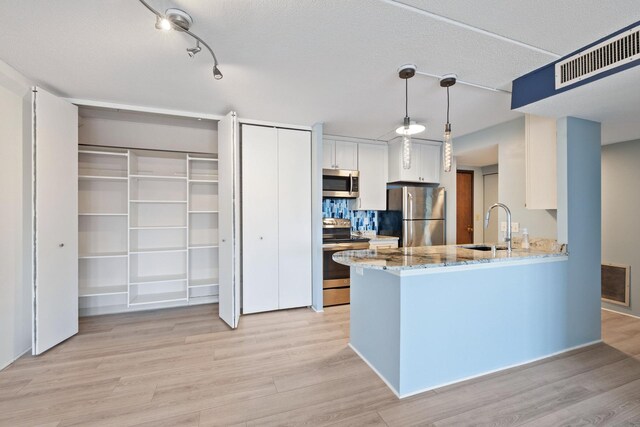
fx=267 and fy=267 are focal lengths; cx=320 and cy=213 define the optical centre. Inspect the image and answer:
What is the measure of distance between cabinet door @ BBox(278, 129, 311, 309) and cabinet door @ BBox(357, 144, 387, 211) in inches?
38.6

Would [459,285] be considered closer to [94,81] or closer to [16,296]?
[94,81]

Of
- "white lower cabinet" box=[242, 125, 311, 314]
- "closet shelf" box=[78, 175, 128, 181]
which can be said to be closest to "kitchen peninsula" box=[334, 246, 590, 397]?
"white lower cabinet" box=[242, 125, 311, 314]

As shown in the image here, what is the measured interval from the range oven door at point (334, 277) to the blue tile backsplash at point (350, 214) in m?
0.70

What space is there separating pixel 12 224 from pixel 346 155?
3562 millimetres

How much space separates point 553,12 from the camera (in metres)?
1.47

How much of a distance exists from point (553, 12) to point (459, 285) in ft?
5.64

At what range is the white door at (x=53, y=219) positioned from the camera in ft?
7.50

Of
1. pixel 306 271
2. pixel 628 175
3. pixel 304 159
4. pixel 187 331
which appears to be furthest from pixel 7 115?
pixel 628 175

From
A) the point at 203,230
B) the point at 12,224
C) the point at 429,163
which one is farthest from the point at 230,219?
the point at 429,163

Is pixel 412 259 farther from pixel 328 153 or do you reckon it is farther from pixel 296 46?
pixel 328 153

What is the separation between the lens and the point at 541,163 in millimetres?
2584

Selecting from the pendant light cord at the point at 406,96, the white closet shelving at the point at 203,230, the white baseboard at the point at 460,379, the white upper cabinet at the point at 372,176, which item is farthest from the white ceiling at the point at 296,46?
the white baseboard at the point at 460,379

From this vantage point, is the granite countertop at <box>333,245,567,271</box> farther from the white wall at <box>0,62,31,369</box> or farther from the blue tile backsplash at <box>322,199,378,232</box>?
the white wall at <box>0,62,31,369</box>

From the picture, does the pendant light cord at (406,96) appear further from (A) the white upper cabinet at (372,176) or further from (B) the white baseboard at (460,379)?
(B) the white baseboard at (460,379)
